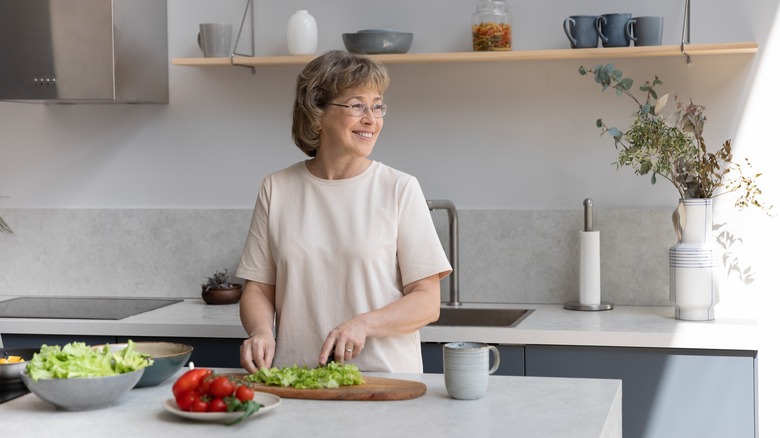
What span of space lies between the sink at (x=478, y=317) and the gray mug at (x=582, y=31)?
0.95 metres

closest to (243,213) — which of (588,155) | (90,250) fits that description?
(90,250)

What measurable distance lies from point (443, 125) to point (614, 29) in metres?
0.73

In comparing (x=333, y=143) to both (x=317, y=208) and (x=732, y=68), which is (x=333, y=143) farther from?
(x=732, y=68)

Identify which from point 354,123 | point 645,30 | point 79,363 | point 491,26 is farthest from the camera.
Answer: point 491,26

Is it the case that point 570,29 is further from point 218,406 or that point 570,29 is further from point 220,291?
point 218,406

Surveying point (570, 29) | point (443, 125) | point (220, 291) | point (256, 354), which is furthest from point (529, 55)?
point (256, 354)

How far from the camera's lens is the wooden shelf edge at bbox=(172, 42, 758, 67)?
3.26 m

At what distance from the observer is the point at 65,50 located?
144 inches

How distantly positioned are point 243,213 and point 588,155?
4.35 feet

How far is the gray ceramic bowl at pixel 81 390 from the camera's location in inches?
76.4

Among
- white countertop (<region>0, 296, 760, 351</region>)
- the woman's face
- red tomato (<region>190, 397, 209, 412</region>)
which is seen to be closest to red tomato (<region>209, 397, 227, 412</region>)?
red tomato (<region>190, 397, 209, 412</region>)

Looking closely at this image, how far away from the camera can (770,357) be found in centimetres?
344

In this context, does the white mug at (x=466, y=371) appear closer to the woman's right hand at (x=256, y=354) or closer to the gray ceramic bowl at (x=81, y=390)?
the woman's right hand at (x=256, y=354)

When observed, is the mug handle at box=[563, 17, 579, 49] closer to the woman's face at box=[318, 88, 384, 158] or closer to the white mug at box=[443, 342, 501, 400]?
the woman's face at box=[318, 88, 384, 158]
